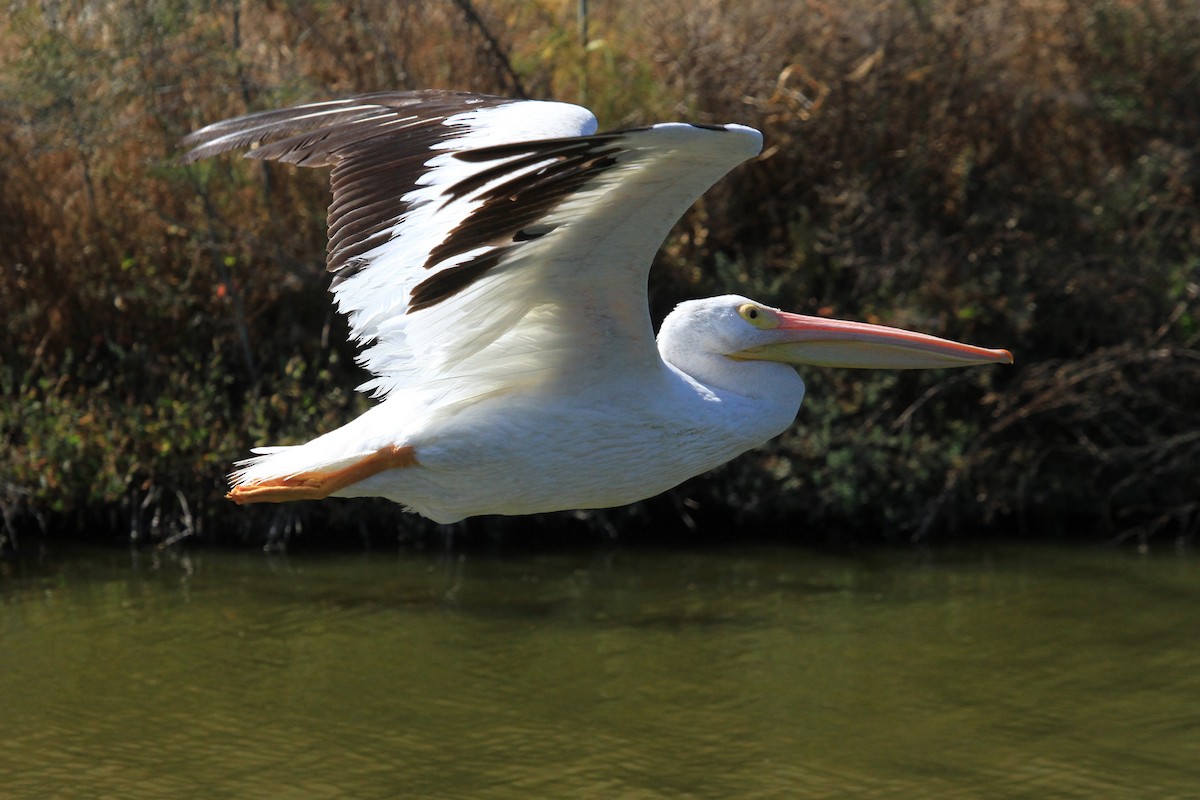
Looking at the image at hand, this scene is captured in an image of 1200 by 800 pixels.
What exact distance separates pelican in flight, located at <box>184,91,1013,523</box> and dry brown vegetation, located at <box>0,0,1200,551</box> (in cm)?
397

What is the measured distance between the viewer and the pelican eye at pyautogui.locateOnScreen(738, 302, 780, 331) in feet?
14.7

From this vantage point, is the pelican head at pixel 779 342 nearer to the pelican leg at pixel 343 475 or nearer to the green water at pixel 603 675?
the pelican leg at pixel 343 475

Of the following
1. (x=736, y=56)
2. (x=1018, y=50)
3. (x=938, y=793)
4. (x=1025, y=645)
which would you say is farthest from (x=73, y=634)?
(x=1018, y=50)

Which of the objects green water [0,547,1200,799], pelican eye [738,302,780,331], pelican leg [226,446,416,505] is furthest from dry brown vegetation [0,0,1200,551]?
pelican eye [738,302,780,331]

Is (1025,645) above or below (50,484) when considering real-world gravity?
below

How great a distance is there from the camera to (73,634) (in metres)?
6.88

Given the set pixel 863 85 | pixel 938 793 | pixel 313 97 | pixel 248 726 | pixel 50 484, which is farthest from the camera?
pixel 863 85

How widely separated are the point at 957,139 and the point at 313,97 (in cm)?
408

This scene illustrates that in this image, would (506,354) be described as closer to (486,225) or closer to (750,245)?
(486,225)

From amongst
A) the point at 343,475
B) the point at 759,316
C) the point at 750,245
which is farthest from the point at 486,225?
the point at 750,245

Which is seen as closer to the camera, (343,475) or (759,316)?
(343,475)

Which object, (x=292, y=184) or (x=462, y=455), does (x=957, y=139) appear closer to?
(x=292, y=184)

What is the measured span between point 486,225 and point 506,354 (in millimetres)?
676

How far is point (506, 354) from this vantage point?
169 inches
